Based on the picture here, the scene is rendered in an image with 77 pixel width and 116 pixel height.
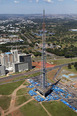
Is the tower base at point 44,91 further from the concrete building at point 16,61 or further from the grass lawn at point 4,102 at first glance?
the concrete building at point 16,61

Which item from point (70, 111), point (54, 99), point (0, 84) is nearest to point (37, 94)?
point (54, 99)

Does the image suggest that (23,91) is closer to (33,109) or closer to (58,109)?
(33,109)

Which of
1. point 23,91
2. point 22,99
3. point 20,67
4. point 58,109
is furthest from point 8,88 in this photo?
point 58,109

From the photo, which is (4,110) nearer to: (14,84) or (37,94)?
(37,94)

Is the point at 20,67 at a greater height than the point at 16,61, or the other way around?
the point at 16,61

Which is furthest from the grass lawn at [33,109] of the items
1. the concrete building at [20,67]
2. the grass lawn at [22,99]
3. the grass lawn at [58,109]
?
the concrete building at [20,67]
